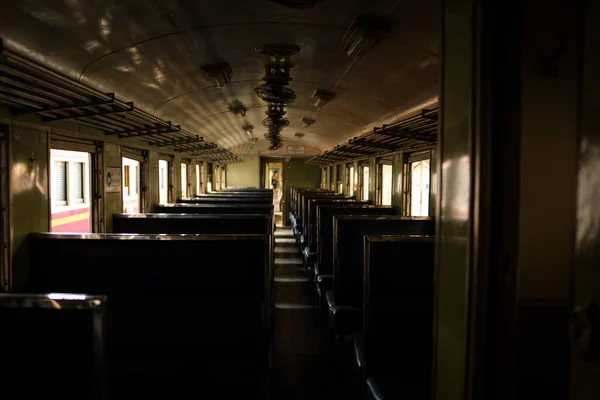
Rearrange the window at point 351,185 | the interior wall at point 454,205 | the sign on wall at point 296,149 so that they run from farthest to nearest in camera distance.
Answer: the sign on wall at point 296,149 → the window at point 351,185 → the interior wall at point 454,205

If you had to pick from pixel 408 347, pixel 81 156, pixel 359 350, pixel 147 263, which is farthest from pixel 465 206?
pixel 81 156

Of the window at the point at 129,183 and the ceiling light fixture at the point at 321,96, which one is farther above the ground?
the ceiling light fixture at the point at 321,96

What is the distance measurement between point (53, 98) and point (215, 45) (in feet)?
5.75

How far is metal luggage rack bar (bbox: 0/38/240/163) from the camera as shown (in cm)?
287

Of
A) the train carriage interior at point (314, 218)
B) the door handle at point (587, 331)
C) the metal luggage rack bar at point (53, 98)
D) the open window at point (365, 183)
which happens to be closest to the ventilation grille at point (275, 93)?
the train carriage interior at point (314, 218)

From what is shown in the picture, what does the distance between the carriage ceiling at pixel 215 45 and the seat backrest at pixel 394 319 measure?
192 cm

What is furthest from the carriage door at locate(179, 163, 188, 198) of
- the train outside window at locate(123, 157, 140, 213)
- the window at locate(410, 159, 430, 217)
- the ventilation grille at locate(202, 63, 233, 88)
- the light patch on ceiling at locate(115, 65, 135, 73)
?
the light patch on ceiling at locate(115, 65, 135, 73)

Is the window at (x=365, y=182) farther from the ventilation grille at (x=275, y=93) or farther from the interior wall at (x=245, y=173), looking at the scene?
the ventilation grille at (x=275, y=93)

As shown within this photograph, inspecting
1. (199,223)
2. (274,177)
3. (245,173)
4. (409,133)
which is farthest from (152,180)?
(274,177)

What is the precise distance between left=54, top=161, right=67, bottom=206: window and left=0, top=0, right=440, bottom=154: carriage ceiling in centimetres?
197

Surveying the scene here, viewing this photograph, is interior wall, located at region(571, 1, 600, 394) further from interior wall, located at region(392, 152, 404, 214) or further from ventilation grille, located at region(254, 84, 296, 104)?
interior wall, located at region(392, 152, 404, 214)

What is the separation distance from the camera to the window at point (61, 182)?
727 centimetres

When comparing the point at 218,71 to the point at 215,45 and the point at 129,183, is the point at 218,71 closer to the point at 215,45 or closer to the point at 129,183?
the point at 215,45

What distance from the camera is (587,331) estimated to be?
3.04ft
